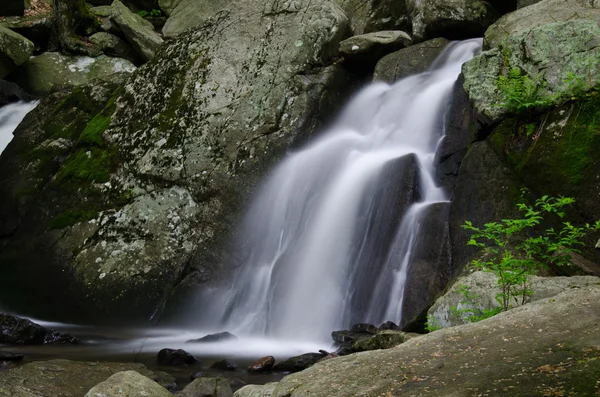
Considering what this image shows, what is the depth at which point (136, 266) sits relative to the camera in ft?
30.1

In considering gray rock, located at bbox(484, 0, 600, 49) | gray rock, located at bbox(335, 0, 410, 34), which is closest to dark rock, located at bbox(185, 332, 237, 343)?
gray rock, located at bbox(484, 0, 600, 49)

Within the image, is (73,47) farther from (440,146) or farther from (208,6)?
(440,146)

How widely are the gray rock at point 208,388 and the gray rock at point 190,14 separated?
49.1 feet

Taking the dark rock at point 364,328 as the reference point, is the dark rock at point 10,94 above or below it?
above

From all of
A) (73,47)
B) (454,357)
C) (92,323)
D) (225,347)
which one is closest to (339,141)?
(225,347)

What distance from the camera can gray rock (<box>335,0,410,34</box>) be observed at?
12.9 metres

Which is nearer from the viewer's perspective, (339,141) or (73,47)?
(339,141)

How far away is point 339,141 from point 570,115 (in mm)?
3988

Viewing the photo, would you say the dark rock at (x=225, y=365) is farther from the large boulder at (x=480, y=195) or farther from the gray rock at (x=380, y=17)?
the gray rock at (x=380, y=17)

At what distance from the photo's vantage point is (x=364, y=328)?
688cm

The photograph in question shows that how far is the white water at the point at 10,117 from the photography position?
43.9 ft

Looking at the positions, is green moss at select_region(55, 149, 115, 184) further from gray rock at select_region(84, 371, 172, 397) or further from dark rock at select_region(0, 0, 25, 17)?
dark rock at select_region(0, 0, 25, 17)

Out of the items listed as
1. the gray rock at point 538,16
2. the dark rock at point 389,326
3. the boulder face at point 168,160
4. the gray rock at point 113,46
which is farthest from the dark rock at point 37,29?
the dark rock at point 389,326

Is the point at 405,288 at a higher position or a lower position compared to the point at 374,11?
lower
